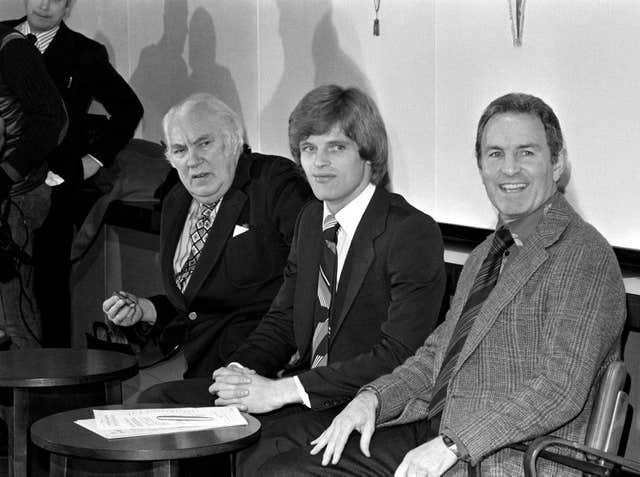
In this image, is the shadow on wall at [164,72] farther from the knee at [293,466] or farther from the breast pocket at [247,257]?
the knee at [293,466]

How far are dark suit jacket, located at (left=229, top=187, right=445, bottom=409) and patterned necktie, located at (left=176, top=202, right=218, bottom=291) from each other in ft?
1.91

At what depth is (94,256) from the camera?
6793mm

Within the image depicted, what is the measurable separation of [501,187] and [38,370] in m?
1.78

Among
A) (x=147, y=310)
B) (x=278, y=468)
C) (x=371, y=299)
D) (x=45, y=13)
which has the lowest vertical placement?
(x=278, y=468)

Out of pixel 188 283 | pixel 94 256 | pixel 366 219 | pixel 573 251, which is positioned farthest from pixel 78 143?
pixel 573 251

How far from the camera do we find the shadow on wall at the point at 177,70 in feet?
19.4

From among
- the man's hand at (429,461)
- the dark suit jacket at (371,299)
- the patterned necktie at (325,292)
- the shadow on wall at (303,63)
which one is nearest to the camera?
the man's hand at (429,461)

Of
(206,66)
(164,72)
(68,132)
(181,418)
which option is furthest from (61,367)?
(164,72)

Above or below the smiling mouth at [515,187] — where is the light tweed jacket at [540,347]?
below

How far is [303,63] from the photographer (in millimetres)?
5031

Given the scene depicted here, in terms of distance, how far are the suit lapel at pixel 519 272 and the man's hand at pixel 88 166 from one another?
3.35 meters

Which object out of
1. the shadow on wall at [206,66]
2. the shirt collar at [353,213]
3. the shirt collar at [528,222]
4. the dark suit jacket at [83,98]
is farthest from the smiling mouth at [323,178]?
the dark suit jacket at [83,98]

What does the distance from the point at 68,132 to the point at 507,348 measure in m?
3.47

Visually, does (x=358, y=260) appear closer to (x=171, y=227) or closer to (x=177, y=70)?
(x=171, y=227)
